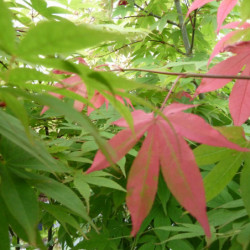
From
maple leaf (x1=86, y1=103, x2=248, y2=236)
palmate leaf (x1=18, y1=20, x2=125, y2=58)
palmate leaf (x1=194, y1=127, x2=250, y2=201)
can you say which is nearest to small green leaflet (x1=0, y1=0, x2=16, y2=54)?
palmate leaf (x1=18, y1=20, x2=125, y2=58)

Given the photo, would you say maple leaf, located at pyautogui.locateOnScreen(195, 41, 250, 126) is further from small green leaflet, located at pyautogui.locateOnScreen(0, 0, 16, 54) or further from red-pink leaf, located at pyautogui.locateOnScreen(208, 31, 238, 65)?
small green leaflet, located at pyautogui.locateOnScreen(0, 0, 16, 54)

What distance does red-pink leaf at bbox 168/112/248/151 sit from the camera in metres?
0.26

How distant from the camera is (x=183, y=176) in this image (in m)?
0.25

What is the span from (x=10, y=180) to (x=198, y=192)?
0.19 m

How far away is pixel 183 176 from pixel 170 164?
0.02 meters

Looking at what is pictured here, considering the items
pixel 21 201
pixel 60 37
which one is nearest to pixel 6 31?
pixel 60 37

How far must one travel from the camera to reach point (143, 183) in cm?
26

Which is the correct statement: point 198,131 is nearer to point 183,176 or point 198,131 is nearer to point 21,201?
point 183,176

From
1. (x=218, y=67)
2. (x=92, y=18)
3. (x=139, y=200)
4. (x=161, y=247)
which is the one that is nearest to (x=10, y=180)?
(x=139, y=200)

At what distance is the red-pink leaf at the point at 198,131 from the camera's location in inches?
10.1

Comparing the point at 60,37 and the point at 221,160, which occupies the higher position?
the point at 60,37

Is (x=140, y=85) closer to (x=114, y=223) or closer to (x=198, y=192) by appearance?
(x=198, y=192)

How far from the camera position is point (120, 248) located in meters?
0.73

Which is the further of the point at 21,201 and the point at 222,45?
the point at 222,45
